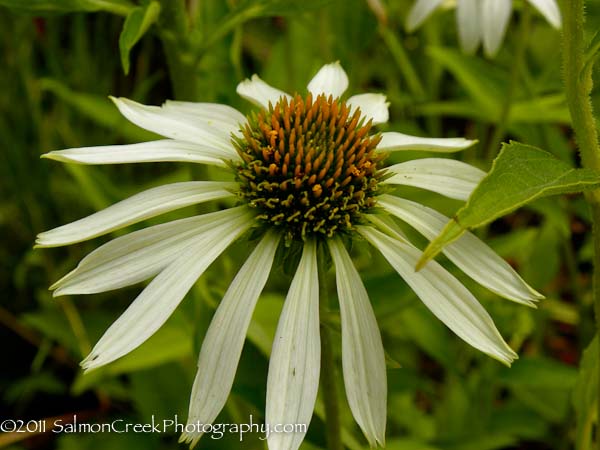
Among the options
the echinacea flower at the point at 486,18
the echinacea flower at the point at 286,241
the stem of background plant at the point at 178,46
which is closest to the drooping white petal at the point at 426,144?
the echinacea flower at the point at 286,241

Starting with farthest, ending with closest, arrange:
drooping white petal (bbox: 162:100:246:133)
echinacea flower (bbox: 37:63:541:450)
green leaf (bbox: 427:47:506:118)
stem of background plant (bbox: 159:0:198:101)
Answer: green leaf (bbox: 427:47:506:118) → stem of background plant (bbox: 159:0:198:101) → drooping white petal (bbox: 162:100:246:133) → echinacea flower (bbox: 37:63:541:450)

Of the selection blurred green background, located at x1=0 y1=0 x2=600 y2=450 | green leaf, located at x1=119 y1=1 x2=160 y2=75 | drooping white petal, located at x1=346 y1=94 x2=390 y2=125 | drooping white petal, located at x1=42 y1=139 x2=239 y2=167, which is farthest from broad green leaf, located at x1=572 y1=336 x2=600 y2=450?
green leaf, located at x1=119 y1=1 x2=160 y2=75

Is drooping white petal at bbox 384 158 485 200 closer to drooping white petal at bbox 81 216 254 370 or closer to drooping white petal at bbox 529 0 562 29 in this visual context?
drooping white petal at bbox 81 216 254 370

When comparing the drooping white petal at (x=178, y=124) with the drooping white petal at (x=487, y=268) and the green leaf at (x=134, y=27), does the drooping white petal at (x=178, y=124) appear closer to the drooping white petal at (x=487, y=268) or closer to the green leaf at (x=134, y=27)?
the green leaf at (x=134, y=27)

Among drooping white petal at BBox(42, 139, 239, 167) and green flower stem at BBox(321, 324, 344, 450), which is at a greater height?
drooping white petal at BBox(42, 139, 239, 167)

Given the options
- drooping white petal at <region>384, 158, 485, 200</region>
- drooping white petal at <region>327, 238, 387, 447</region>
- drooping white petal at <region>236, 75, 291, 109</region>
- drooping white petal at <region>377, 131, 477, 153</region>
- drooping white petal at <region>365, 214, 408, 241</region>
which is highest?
drooping white petal at <region>236, 75, 291, 109</region>

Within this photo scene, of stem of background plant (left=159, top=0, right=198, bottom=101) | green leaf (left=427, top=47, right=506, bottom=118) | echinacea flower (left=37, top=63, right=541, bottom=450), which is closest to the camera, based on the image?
echinacea flower (left=37, top=63, right=541, bottom=450)

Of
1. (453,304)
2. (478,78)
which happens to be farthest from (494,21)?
(453,304)
